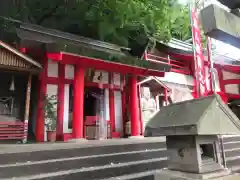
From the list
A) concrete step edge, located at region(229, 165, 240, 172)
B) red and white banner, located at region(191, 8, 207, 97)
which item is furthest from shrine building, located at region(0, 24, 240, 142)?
concrete step edge, located at region(229, 165, 240, 172)

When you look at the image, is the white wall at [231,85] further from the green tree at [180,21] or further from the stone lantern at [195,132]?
the stone lantern at [195,132]

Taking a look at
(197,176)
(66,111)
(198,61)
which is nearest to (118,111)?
(66,111)

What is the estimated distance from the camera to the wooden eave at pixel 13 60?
282 inches

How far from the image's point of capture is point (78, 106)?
7.80m

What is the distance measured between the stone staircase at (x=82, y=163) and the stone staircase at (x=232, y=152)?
209cm

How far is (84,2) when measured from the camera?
9.02 m

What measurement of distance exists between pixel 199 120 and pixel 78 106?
5.68 metres

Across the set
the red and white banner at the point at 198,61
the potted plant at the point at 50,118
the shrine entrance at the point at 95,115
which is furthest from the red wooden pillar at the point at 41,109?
the red and white banner at the point at 198,61

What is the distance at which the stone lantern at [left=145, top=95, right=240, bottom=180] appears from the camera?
2.85 metres

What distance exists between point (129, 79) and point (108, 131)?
8.91 feet

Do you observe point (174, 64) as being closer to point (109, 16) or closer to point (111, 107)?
point (111, 107)

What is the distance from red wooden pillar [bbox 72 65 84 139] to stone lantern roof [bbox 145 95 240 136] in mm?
4648

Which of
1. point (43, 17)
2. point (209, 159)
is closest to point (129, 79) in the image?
point (43, 17)

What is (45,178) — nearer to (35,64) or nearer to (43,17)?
(35,64)
